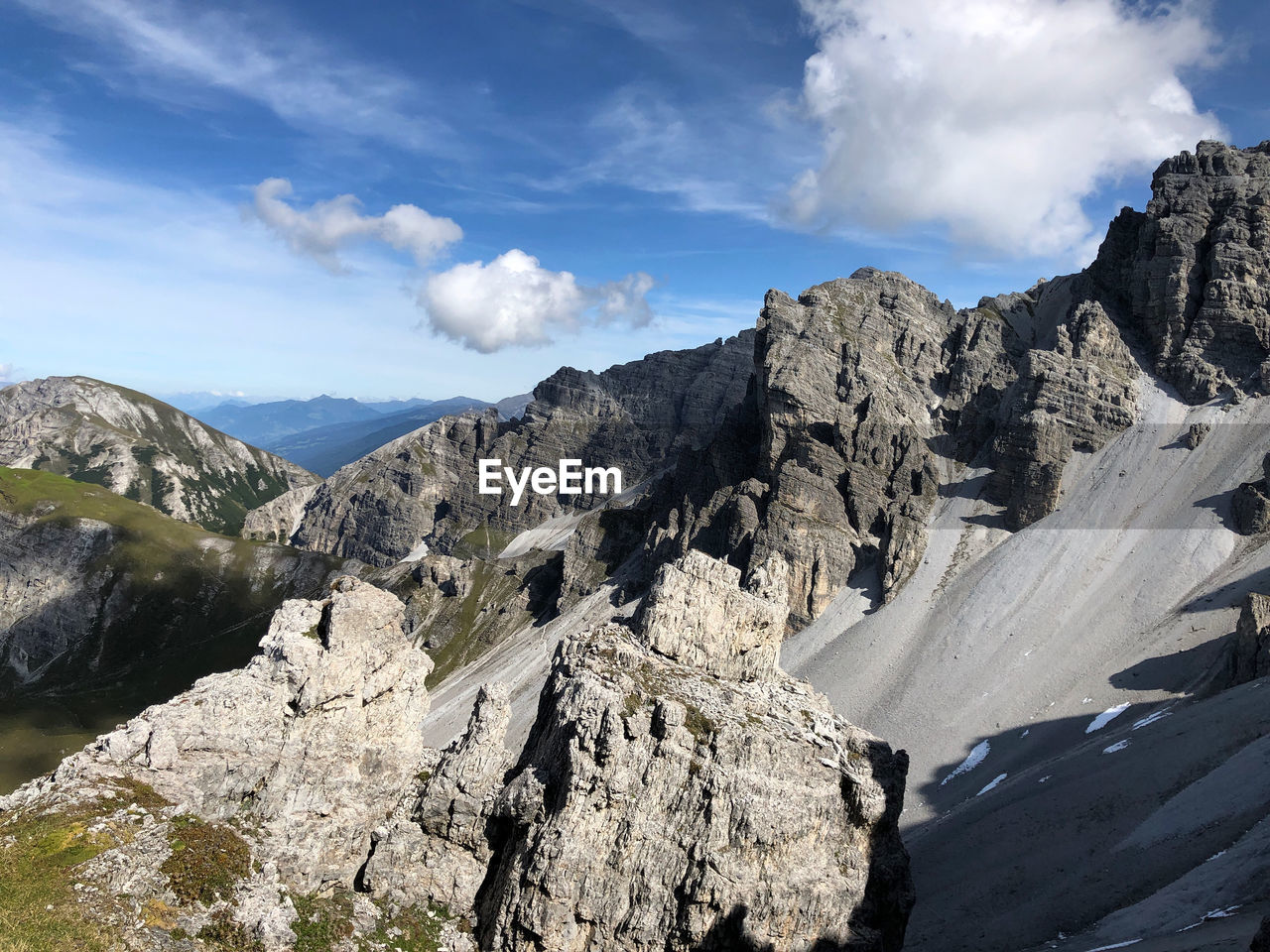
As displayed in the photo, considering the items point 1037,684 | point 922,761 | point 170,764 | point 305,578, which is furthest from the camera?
point 305,578

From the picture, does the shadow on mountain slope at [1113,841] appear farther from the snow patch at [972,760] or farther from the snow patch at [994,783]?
the snow patch at [972,760]

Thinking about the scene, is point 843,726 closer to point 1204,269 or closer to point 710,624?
point 710,624

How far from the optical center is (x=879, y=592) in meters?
123

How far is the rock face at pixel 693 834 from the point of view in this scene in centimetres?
2984

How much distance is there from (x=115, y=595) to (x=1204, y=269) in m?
229

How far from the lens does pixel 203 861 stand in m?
25.9

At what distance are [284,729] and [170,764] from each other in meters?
4.50

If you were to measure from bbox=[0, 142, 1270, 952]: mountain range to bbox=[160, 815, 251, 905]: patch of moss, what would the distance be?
0.51ft

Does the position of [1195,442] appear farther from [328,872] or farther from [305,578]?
[305,578]

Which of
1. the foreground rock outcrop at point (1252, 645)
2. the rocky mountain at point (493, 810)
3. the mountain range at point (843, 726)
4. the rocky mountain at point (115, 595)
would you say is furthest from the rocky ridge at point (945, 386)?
the rocky mountain at point (493, 810)

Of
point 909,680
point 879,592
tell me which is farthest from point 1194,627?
point 879,592

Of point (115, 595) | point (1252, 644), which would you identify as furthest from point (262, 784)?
point (115, 595)

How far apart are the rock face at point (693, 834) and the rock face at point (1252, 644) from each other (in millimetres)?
52900

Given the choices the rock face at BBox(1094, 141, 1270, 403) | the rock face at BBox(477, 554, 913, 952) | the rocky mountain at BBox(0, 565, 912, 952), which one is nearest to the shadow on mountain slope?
the rock face at BBox(477, 554, 913, 952)
